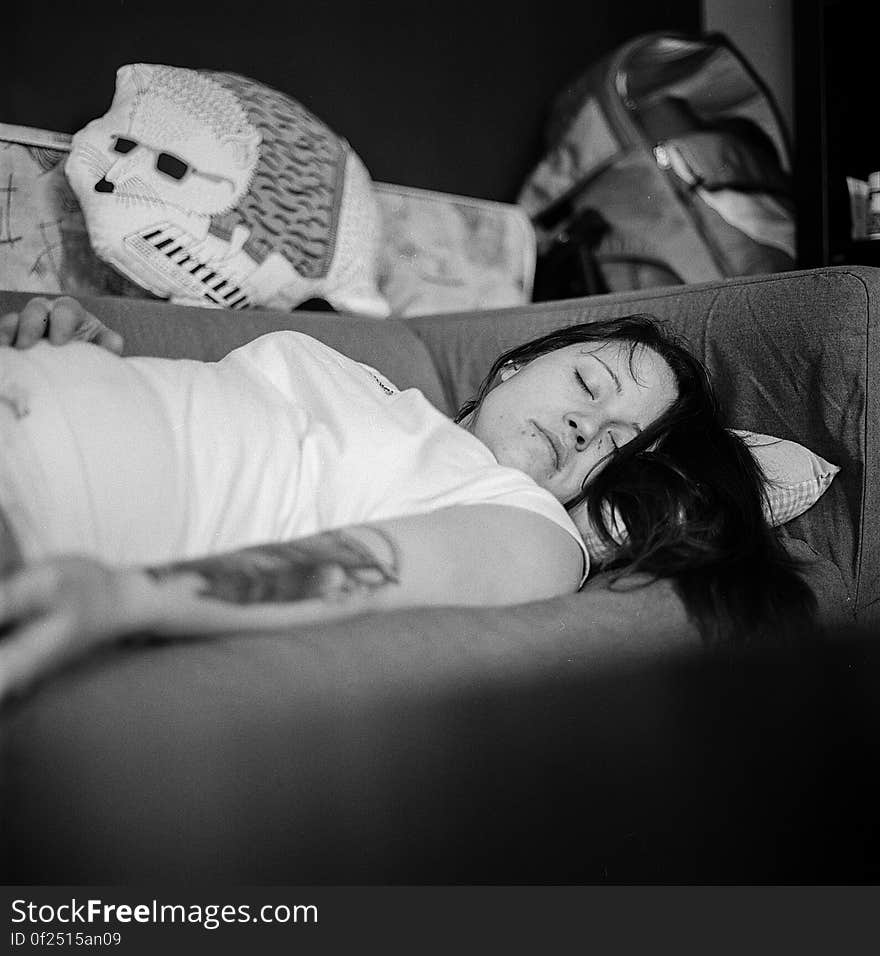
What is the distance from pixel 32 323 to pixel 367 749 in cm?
52

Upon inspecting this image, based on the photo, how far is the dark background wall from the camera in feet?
4.43

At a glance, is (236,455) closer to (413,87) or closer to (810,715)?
(810,715)

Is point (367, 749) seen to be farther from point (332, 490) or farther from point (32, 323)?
point (32, 323)

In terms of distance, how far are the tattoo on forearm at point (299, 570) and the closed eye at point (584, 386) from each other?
394 mm

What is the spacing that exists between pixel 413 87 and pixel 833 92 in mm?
872

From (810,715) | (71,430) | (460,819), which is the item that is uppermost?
(71,430)

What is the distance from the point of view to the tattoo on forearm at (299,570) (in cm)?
63

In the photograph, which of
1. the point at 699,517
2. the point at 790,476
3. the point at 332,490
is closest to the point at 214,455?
the point at 332,490

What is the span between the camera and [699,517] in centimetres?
99

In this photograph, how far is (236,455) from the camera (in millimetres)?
757

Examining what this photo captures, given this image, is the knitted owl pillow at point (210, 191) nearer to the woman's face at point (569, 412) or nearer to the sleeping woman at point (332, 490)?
the sleeping woman at point (332, 490)

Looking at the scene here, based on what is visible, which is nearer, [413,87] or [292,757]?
[292,757]

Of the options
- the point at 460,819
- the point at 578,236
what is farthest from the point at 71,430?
the point at 578,236

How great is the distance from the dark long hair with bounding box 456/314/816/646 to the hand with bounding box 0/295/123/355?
41 centimetres
